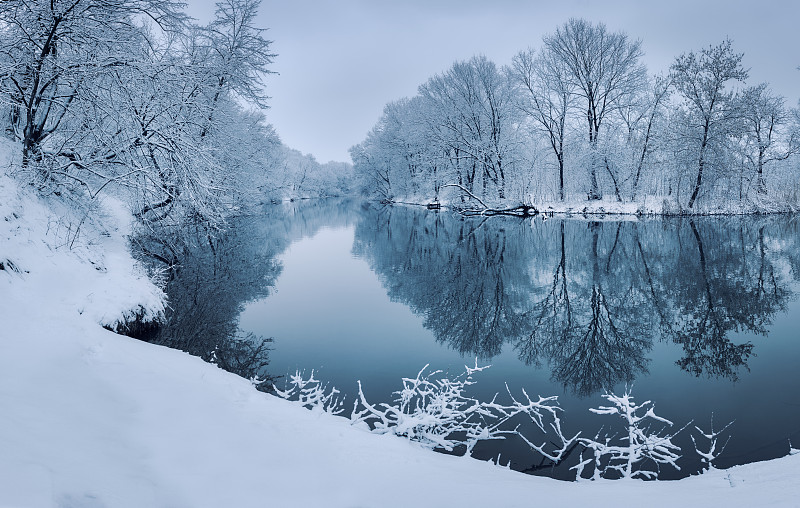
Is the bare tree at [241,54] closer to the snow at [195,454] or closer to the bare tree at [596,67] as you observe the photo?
the snow at [195,454]

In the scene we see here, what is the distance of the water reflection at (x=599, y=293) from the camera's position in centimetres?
718

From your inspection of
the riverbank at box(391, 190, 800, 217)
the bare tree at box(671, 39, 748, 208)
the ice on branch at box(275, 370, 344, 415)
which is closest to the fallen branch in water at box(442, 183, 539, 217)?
the riverbank at box(391, 190, 800, 217)

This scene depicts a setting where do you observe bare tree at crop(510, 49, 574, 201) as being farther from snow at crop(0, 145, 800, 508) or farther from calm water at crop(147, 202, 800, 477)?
snow at crop(0, 145, 800, 508)

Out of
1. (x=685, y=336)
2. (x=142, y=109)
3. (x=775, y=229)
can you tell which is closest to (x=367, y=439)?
(x=685, y=336)

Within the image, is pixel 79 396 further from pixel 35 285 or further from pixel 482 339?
pixel 482 339

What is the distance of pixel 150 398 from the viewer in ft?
11.9

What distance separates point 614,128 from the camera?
33.6 meters

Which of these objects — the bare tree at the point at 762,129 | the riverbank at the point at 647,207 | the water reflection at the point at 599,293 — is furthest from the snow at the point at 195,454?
the bare tree at the point at 762,129

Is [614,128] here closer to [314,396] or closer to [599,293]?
[599,293]

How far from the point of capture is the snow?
8.21 feet

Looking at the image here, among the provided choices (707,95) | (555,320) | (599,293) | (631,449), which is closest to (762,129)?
(707,95)

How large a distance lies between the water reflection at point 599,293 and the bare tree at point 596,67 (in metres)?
16.1

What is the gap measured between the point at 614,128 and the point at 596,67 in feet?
16.9

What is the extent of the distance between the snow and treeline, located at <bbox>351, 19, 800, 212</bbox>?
30.7m
